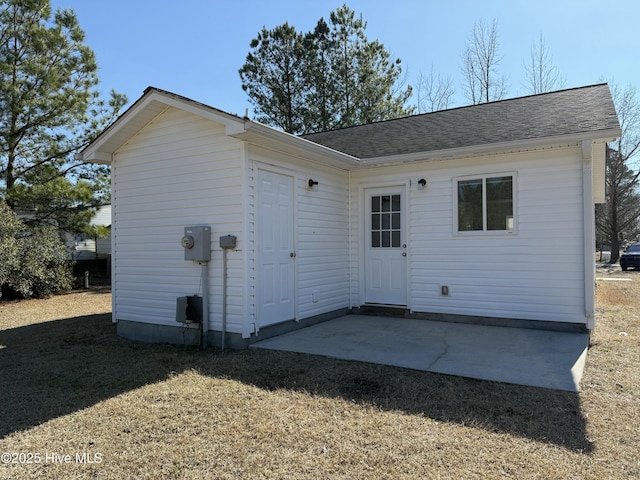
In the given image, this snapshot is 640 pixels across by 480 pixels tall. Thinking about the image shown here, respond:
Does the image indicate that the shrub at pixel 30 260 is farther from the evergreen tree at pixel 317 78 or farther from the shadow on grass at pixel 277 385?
the evergreen tree at pixel 317 78

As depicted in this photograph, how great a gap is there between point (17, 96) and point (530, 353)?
43.8 feet

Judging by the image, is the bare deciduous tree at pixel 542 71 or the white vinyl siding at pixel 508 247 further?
the bare deciduous tree at pixel 542 71

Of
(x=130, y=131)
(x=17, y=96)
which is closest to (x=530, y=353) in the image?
(x=130, y=131)

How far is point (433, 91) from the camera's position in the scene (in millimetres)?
21234

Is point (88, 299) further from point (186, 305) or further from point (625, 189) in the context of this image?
point (625, 189)

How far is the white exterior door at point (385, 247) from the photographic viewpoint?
291 inches

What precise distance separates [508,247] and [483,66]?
665 inches

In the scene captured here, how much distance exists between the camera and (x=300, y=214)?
648 cm

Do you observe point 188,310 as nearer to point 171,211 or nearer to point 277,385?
point 171,211

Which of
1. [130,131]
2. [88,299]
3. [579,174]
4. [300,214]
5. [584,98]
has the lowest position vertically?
[88,299]

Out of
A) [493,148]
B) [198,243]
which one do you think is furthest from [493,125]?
[198,243]

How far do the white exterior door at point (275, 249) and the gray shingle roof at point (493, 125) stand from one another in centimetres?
207

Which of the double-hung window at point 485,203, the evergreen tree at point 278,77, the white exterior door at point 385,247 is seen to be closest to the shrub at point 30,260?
the white exterior door at point 385,247

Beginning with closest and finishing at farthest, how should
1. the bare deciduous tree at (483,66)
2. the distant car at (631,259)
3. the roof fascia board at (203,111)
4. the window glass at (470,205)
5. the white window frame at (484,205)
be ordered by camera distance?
the roof fascia board at (203,111)
the white window frame at (484,205)
the window glass at (470,205)
the bare deciduous tree at (483,66)
the distant car at (631,259)
